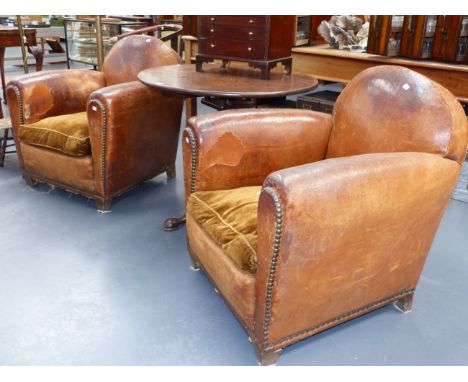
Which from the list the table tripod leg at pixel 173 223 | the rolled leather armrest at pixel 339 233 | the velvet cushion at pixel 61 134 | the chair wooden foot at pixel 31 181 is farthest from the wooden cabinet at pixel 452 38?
the chair wooden foot at pixel 31 181

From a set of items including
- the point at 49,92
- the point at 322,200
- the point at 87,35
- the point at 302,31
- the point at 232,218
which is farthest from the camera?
the point at 87,35

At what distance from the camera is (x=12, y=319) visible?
1.64 m

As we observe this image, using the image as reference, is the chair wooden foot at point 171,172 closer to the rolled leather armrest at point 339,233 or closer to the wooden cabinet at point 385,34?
the wooden cabinet at point 385,34

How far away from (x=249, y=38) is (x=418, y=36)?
38.1 inches

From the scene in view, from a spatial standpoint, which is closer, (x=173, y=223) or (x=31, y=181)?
(x=173, y=223)

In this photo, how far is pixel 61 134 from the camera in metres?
2.41

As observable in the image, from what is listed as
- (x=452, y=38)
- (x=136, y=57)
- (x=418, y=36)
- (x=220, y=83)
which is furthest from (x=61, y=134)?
(x=452, y=38)

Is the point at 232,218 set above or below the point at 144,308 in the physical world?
above

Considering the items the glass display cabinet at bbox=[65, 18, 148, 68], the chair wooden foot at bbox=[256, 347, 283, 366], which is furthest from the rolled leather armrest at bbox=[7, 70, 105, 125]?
the glass display cabinet at bbox=[65, 18, 148, 68]

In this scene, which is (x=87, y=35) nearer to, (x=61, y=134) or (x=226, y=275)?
(x=61, y=134)

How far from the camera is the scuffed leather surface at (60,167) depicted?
2398mm

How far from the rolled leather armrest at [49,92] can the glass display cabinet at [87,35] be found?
2525mm

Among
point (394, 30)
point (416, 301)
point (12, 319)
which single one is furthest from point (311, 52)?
point (12, 319)
